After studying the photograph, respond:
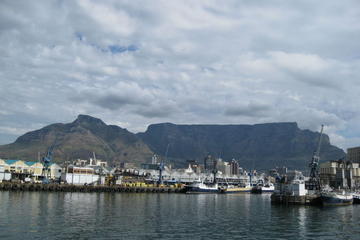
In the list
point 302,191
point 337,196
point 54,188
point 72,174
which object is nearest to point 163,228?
point 302,191

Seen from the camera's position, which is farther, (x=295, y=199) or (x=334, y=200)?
(x=334, y=200)

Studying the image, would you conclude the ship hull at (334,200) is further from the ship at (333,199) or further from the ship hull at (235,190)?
the ship hull at (235,190)

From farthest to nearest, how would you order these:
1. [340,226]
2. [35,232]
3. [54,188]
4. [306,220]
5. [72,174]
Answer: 1. [72,174]
2. [54,188]
3. [306,220]
4. [340,226]
5. [35,232]

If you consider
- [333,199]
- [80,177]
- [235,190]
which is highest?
[80,177]

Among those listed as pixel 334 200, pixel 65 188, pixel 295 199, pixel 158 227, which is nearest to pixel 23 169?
pixel 65 188

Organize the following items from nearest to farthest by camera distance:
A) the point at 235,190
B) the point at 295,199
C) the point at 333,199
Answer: the point at 295,199
the point at 333,199
the point at 235,190

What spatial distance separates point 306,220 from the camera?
64188 millimetres

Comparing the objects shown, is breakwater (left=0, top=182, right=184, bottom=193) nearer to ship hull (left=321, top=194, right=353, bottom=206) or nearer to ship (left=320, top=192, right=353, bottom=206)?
ship (left=320, top=192, right=353, bottom=206)

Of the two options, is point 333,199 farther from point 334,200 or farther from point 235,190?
point 235,190

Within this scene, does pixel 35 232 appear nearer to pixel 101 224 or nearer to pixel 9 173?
pixel 101 224

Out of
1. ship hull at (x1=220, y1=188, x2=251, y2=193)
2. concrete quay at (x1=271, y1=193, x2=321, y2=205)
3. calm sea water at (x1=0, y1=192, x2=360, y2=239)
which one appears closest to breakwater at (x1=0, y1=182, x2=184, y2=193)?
ship hull at (x1=220, y1=188, x2=251, y2=193)

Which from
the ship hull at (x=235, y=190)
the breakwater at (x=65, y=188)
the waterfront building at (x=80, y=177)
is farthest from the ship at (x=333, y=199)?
the waterfront building at (x=80, y=177)

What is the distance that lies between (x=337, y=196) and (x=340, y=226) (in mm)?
48592

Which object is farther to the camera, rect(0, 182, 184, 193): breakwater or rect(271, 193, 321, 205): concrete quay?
rect(0, 182, 184, 193): breakwater
